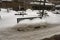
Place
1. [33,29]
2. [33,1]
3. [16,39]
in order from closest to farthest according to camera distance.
→ 1. [16,39]
2. [33,29]
3. [33,1]

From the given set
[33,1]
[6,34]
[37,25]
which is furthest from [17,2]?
[6,34]

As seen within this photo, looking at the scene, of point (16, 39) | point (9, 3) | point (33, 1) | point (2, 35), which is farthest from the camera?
point (33, 1)

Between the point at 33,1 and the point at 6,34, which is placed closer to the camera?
the point at 6,34

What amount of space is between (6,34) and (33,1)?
419 inches

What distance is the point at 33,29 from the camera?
29.1 ft

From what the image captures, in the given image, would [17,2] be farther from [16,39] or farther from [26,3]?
[16,39]

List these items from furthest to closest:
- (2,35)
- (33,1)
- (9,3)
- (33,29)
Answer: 1. (33,1)
2. (9,3)
3. (33,29)
4. (2,35)

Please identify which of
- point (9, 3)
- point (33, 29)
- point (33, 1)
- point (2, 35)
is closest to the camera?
point (2, 35)

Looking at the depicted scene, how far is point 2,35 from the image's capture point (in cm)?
759

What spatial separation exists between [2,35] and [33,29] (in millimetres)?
2056

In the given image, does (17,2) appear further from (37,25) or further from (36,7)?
(37,25)

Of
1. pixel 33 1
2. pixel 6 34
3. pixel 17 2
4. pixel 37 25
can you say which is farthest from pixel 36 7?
pixel 6 34

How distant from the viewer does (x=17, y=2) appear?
1703cm

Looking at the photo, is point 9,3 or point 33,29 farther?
point 9,3
